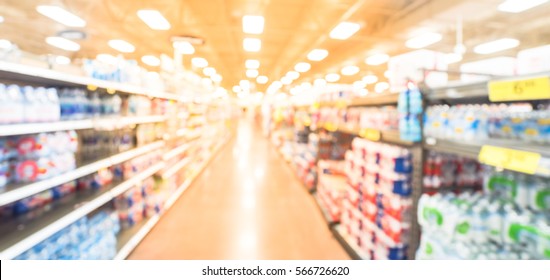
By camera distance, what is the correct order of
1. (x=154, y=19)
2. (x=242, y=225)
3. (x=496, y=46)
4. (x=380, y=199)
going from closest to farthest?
(x=380, y=199) < (x=242, y=225) < (x=154, y=19) < (x=496, y=46)

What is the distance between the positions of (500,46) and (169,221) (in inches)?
383

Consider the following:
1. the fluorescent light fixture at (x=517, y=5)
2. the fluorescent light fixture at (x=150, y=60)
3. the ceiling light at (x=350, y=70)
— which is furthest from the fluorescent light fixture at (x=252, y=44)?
the fluorescent light fixture at (x=517, y=5)

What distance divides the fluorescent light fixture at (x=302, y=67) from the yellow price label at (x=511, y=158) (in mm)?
10964

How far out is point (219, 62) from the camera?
12266 mm

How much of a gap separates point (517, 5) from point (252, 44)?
634cm

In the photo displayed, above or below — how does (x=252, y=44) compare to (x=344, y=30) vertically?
above

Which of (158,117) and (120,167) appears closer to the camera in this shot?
(120,167)

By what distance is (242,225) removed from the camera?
3.76m

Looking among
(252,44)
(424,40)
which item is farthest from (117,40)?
(424,40)

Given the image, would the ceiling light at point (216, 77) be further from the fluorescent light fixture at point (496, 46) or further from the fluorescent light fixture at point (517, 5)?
the fluorescent light fixture at point (517, 5)

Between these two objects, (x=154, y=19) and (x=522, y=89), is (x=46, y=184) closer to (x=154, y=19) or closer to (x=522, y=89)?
(x=522, y=89)

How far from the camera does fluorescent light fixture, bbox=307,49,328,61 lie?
9.53 meters
